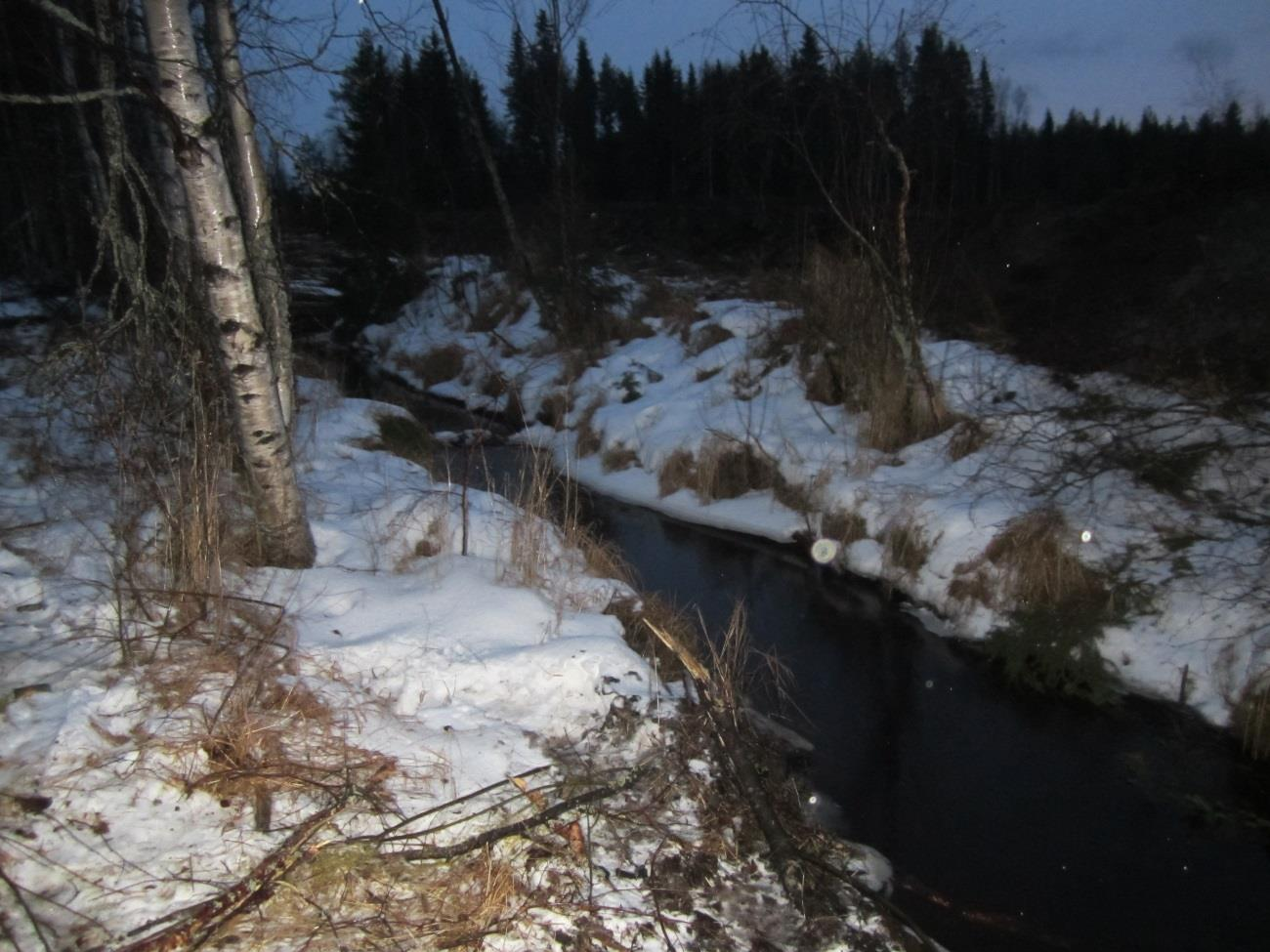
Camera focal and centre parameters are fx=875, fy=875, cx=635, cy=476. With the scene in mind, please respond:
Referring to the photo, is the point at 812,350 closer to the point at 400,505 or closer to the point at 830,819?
the point at 400,505

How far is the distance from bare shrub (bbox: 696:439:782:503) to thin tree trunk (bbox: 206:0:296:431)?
4683 mm

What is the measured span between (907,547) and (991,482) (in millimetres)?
926

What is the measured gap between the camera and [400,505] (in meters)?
5.79

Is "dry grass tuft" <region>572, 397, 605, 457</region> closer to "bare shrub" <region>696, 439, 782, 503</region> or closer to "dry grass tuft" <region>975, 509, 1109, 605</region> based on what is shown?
"bare shrub" <region>696, 439, 782, 503</region>

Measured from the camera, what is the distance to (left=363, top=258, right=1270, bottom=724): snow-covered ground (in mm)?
5555

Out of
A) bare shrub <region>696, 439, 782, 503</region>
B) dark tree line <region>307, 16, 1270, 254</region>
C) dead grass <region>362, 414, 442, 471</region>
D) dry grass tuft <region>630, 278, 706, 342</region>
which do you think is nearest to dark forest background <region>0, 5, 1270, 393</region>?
dark tree line <region>307, 16, 1270, 254</region>

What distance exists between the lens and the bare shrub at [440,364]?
15703 mm

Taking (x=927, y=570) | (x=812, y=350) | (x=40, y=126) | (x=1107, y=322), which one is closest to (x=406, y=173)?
(x=40, y=126)

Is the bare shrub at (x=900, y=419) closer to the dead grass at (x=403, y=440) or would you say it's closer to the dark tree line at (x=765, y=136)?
the dark tree line at (x=765, y=136)

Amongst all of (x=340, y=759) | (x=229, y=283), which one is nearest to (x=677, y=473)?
(x=229, y=283)

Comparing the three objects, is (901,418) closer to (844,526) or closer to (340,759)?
(844,526)

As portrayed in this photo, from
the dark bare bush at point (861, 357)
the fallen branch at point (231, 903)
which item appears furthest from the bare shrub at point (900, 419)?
the fallen branch at point (231, 903)

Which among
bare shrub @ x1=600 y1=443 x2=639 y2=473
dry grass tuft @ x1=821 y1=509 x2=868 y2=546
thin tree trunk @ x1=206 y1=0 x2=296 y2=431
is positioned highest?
thin tree trunk @ x1=206 y1=0 x2=296 y2=431

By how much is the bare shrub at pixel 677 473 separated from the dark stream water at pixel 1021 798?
3.11 m
